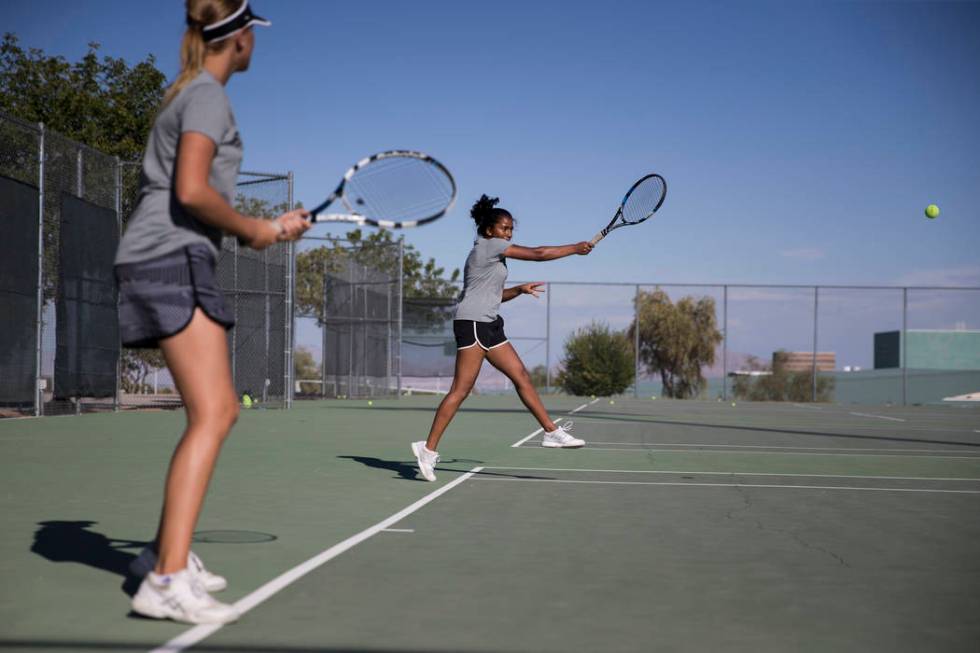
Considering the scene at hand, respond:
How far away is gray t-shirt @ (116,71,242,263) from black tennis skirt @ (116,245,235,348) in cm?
4

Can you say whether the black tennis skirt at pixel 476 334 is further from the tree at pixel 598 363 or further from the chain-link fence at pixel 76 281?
the tree at pixel 598 363

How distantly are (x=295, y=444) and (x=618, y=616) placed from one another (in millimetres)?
7602

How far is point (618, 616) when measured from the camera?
3676mm

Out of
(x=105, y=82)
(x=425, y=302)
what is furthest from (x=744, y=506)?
(x=425, y=302)

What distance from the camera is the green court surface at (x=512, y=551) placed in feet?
11.2

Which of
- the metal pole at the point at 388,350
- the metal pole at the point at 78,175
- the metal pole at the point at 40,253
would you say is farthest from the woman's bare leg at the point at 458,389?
the metal pole at the point at 388,350

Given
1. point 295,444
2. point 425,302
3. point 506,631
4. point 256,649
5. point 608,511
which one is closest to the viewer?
point 256,649

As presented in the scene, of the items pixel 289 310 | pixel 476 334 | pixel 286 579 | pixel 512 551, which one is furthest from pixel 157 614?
pixel 289 310

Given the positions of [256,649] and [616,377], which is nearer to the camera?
[256,649]

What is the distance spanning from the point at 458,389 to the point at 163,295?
14.5 ft

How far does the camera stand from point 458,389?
7.74 meters

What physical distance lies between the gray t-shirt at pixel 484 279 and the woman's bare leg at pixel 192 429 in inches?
181

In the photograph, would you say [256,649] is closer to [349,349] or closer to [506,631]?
[506,631]

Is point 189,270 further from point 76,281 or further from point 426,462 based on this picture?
point 76,281
